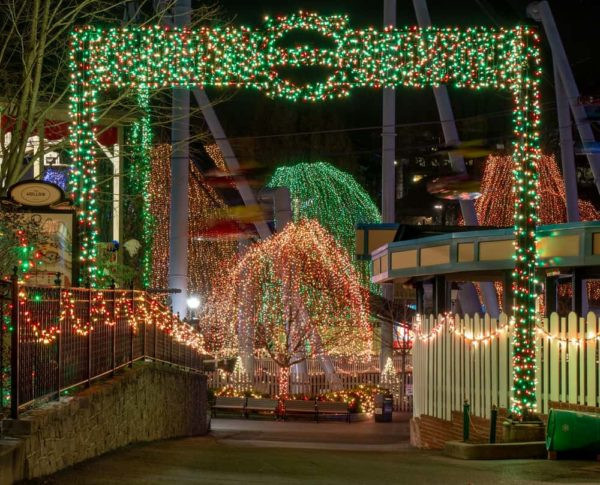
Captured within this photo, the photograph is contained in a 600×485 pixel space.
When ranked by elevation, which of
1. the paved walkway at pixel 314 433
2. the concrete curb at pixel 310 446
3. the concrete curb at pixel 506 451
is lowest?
the paved walkway at pixel 314 433

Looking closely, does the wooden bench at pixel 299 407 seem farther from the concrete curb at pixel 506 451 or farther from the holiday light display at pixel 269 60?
the concrete curb at pixel 506 451

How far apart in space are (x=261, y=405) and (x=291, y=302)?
371cm

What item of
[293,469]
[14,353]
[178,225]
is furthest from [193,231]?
[14,353]

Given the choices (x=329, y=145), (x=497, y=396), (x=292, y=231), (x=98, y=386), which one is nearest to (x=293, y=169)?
(x=292, y=231)

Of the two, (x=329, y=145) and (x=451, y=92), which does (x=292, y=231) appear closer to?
(x=329, y=145)

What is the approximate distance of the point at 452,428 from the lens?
1889cm

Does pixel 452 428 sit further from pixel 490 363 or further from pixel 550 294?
pixel 550 294

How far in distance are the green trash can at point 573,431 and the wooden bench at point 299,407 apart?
20.5 metres

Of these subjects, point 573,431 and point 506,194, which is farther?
point 506,194

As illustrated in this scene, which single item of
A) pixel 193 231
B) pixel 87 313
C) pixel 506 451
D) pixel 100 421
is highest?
pixel 193 231

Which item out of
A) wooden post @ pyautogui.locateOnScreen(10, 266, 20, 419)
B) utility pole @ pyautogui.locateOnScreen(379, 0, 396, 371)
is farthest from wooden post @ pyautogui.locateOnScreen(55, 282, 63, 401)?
utility pole @ pyautogui.locateOnScreen(379, 0, 396, 371)

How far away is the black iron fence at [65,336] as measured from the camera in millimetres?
9984

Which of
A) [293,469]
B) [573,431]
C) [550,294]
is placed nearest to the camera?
[293,469]

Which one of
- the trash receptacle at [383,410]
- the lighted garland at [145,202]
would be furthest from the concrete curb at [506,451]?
the trash receptacle at [383,410]
